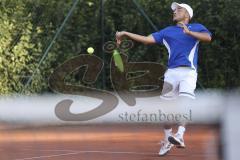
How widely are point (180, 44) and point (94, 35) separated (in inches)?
121

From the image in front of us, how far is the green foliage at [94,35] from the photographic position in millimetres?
7539

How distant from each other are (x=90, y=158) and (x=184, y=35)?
1.09 meters

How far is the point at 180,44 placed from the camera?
15.1 feet

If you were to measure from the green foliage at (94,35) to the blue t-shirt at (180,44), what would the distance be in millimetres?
2761

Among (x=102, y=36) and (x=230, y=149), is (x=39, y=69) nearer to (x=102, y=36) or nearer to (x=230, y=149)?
(x=102, y=36)

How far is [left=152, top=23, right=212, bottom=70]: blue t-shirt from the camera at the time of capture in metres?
4.53

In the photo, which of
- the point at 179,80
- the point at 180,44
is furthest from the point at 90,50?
the point at 179,80

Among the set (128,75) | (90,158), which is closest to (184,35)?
(90,158)

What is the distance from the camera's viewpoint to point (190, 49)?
457 centimetres

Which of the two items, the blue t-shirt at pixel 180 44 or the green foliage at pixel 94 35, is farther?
the green foliage at pixel 94 35

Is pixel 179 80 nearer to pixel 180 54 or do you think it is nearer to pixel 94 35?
pixel 180 54

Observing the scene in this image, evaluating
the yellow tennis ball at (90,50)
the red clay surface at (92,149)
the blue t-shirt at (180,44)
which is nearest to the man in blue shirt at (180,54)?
the blue t-shirt at (180,44)

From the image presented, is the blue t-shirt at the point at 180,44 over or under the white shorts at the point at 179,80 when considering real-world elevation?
over

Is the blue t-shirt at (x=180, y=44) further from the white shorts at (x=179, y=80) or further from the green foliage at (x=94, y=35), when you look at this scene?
the green foliage at (x=94, y=35)
